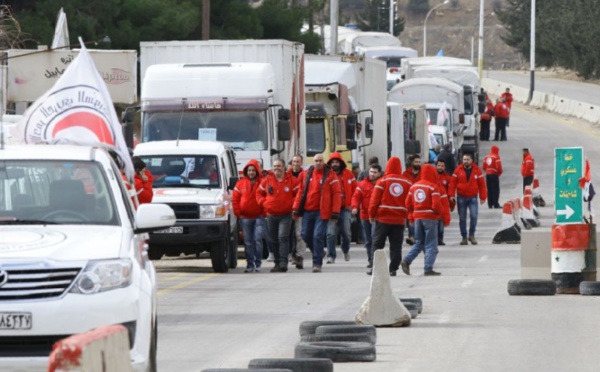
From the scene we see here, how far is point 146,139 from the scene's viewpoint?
25453 millimetres

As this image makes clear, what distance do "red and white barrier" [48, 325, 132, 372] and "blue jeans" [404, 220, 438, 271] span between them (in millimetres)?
15220

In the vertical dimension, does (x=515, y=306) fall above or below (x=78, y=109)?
below

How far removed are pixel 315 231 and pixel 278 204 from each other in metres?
0.92

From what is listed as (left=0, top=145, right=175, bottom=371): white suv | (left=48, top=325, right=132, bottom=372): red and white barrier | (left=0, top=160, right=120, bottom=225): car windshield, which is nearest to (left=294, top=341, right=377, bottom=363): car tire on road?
(left=0, top=145, right=175, bottom=371): white suv

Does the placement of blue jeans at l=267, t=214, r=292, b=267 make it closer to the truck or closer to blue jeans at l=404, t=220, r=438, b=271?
blue jeans at l=404, t=220, r=438, b=271

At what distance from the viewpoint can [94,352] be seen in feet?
19.8

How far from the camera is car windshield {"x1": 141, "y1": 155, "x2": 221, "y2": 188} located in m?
23.4

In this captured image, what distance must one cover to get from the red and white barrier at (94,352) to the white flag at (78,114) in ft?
13.8

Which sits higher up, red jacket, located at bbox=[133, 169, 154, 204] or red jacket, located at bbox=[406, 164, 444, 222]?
red jacket, located at bbox=[133, 169, 154, 204]

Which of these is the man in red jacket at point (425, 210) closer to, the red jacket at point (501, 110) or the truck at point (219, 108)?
the truck at point (219, 108)

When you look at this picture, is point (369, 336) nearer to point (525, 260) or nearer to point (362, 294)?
point (362, 294)

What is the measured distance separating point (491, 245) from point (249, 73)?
23.7 feet

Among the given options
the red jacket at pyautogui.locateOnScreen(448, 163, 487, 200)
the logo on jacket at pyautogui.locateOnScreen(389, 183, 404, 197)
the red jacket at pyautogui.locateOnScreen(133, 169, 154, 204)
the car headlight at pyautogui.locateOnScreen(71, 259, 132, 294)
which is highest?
the car headlight at pyautogui.locateOnScreen(71, 259, 132, 294)

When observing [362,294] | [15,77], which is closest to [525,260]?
[362,294]
